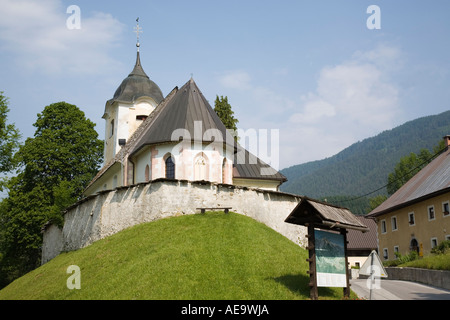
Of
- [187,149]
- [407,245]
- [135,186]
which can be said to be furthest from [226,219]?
[407,245]

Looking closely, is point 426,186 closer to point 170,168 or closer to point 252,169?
point 252,169

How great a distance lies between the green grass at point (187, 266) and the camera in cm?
1546

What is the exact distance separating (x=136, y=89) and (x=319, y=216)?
31.9 m

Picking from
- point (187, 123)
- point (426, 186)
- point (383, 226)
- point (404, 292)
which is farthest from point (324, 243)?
point (383, 226)

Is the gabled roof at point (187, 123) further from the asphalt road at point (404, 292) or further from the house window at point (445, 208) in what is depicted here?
the house window at point (445, 208)

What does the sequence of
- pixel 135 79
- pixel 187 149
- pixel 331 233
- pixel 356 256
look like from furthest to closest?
1. pixel 356 256
2. pixel 135 79
3. pixel 187 149
4. pixel 331 233

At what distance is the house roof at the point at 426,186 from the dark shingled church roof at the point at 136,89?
2259cm

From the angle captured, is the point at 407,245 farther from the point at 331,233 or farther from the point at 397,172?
the point at 397,172

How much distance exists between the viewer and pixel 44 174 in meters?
44.2

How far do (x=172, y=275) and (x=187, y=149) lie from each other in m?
13.9

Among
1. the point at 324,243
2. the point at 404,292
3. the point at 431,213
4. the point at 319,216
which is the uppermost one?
the point at 431,213

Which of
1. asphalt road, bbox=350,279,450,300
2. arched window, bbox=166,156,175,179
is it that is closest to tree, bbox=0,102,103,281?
arched window, bbox=166,156,175,179

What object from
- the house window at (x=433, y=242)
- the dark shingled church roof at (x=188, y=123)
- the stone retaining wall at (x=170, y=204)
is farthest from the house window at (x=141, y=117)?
the house window at (x=433, y=242)
